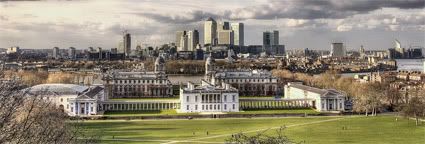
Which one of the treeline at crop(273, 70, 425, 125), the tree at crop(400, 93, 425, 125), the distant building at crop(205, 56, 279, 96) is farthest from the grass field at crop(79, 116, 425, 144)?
the distant building at crop(205, 56, 279, 96)

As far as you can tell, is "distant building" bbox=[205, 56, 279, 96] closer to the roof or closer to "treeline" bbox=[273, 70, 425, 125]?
"treeline" bbox=[273, 70, 425, 125]

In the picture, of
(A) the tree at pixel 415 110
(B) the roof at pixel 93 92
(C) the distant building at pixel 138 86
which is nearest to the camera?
(A) the tree at pixel 415 110

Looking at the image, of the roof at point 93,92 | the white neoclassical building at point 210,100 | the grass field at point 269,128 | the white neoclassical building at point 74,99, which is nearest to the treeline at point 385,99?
the grass field at point 269,128

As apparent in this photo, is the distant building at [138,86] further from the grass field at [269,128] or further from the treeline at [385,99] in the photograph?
the grass field at [269,128]

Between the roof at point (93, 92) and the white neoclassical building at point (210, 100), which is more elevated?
the roof at point (93, 92)

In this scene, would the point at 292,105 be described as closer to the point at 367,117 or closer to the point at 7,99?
the point at 367,117

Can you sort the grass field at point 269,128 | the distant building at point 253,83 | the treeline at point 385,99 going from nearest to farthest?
the grass field at point 269,128
the treeline at point 385,99
the distant building at point 253,83

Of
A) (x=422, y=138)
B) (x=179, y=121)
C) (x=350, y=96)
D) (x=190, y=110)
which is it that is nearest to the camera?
(x=422, y=138)

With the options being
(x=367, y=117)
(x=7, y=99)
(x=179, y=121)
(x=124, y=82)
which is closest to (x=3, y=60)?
(x=7, y=99)
